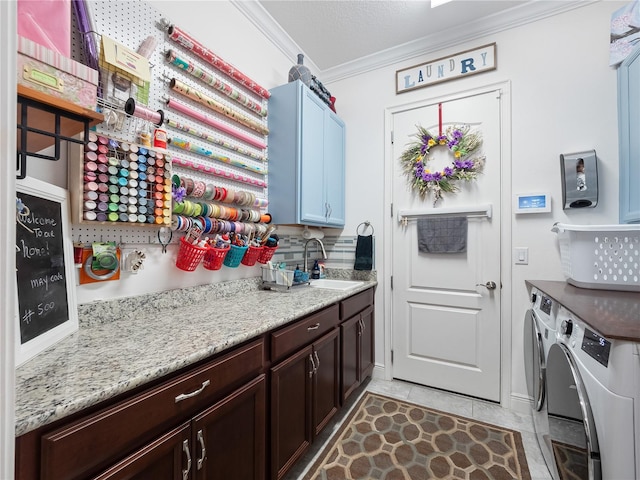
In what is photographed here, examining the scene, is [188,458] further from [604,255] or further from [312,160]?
[604,255]

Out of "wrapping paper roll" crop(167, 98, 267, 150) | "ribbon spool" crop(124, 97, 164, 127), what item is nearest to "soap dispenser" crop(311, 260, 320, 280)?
"wrapping paper roll" crop(167, 98, 267, 150)

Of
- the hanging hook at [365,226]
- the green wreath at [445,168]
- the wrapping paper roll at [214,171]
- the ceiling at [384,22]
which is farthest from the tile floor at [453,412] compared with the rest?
the ceiling at [384,22]

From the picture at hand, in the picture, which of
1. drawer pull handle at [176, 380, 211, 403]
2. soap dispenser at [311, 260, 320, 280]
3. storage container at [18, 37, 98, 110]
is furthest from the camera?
soap dispenser at [311, 260, 320, 280]

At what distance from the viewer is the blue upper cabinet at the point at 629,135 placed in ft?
5.16

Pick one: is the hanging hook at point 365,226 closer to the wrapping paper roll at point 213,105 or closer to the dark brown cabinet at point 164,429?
the wrapping paper roll at point 213,105

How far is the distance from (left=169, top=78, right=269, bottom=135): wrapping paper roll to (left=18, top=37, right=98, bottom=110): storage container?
0.71 metres

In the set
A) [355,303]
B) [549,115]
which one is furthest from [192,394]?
[549,115]

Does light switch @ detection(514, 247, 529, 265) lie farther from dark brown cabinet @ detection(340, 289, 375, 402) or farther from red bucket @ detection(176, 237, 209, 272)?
red bucket @ detection(176, 237, 209, 272)

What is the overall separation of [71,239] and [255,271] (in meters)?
1.10

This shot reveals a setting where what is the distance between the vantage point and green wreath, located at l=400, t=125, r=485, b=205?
2209mm

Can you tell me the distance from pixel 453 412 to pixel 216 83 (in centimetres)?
267

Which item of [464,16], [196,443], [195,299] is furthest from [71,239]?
[464,16]

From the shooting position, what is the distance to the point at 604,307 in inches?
45.8

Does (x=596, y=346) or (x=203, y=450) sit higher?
(x=596, y=346)
